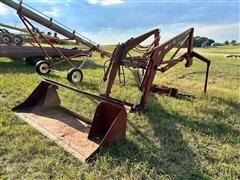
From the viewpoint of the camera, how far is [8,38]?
9.50 m

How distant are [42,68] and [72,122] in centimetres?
395

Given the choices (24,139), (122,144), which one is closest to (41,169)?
(24,139)

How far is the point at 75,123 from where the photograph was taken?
3.25 m

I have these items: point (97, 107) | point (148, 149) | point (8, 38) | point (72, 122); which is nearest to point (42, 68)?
point (8, 38)

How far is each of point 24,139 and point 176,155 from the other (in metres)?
1.75

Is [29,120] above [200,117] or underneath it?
above

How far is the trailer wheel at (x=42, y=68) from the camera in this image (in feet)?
21.9

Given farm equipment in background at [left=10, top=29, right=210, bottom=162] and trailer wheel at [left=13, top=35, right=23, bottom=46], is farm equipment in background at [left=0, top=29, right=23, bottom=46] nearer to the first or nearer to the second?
trailer wheel at [left=13, top=35, right=23, bottom=46]

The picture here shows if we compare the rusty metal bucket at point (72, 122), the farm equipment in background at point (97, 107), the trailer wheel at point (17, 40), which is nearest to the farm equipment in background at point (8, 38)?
the trailer wheel at point (17, 40)

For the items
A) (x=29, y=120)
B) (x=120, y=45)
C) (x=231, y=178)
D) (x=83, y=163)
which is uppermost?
(x=120, y=45)

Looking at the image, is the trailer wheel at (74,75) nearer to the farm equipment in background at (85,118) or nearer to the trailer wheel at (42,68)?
the trailer wheel at (42,68)

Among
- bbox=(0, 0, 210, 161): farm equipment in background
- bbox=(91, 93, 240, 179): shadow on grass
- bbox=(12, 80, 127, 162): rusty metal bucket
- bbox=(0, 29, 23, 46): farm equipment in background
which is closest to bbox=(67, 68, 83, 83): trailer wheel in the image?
bbox=(0, 0, 210, 161): farm equipment in background

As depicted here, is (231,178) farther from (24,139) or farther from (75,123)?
(24,139)

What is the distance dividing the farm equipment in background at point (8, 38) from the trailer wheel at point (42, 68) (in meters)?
3.43
